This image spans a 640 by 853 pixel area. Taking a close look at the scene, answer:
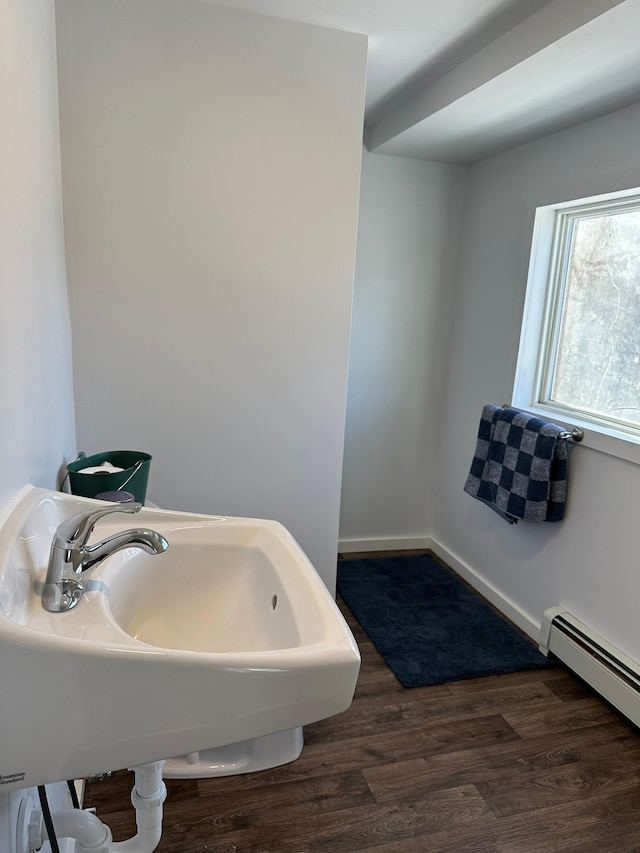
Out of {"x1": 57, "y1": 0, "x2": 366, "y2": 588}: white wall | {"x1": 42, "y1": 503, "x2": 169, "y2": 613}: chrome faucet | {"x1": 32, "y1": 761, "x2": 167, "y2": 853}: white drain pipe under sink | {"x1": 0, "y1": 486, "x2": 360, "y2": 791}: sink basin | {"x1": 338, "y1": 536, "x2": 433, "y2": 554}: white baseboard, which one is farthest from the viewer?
{"x1": 338, "y1": 536, "x2": 433, "y2": 554}: white baseboard

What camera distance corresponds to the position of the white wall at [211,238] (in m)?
1.75

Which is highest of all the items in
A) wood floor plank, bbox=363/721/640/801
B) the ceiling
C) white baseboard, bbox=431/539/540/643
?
the ceiling

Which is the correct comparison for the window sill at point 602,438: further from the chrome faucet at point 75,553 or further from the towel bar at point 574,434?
the chrome faucet at point 75,553

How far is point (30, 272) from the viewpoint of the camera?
1.24 meters

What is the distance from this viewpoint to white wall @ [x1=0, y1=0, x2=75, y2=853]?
1005mm

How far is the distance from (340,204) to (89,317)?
91 centimetres

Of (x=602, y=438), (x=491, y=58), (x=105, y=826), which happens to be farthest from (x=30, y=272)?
(x=602, y=438)

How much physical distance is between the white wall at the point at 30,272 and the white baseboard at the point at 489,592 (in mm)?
1906

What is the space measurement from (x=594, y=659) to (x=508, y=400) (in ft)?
3.72

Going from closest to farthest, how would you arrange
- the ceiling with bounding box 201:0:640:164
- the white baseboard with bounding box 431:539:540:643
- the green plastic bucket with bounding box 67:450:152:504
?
the green plastic bucket with bounding box 67:450:152:504 < the ceiling with bounding box 201:0:640:164 < the white baseboard with bounding box 431:539:540:643

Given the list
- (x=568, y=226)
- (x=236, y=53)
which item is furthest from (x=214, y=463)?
(x=568, y=226)

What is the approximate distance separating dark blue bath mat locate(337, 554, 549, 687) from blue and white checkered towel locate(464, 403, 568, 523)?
0.51m

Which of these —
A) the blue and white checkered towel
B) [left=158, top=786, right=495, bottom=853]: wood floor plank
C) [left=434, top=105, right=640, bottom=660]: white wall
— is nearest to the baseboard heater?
[left=434, top=105, right=640, bottom=660]: white wall

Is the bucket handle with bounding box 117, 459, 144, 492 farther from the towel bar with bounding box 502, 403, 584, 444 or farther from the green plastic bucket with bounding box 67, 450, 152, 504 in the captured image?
the towel bar with bounding box 502, 403, 584, 444
